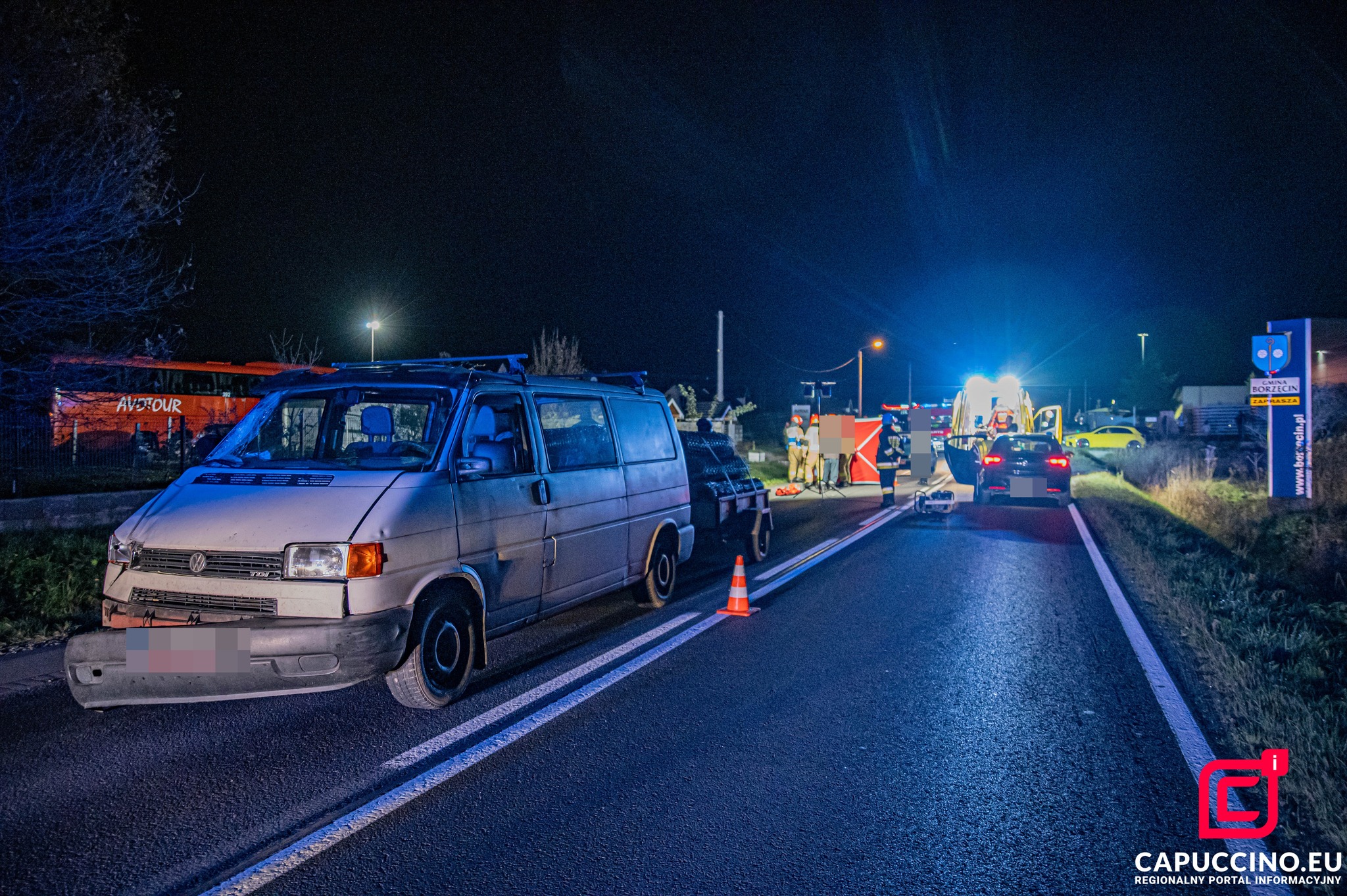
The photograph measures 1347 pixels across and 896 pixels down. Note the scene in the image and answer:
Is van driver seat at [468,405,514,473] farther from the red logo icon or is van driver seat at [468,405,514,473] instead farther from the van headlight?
the red logo icon

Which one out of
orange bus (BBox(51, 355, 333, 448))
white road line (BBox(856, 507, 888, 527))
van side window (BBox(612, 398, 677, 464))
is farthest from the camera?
white road line (BBox(856, 507, 888, 527))

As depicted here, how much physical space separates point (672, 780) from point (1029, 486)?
642 inches

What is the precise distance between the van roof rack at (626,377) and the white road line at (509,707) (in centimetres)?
222

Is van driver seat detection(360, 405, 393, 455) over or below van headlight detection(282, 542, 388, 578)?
over

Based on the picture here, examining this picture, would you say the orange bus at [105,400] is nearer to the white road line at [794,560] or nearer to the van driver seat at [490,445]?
the van driver seat at [490,445]

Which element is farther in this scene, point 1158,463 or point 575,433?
point 1158,463

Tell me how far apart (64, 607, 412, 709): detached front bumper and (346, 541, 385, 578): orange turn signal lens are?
0.71 feet

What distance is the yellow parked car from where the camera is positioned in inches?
1811

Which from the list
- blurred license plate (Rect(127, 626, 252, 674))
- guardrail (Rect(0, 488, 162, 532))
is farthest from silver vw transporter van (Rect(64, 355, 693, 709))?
guardrail (Rect(0, 488, 162, 532))

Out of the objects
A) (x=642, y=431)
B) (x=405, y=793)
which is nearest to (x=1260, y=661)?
(x=642, y=431)

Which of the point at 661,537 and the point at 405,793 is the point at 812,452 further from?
the point at 405,793

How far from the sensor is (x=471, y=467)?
538 centimetres

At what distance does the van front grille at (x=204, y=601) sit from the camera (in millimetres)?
4574

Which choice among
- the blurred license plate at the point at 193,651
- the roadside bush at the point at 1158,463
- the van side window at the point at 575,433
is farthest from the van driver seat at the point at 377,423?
the roadside bush at the point at 1158,463
